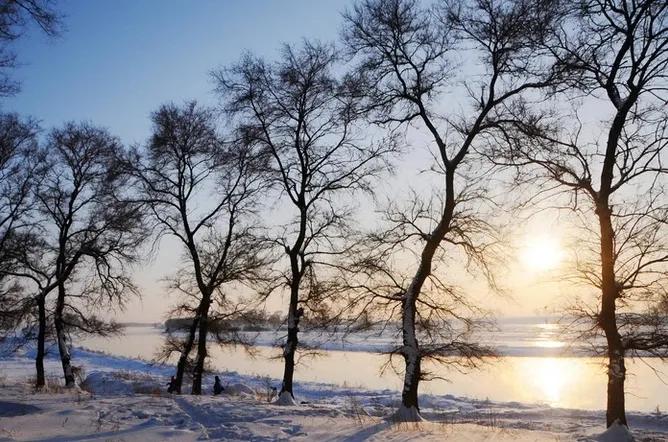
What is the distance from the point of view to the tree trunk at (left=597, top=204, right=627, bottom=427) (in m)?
12.3

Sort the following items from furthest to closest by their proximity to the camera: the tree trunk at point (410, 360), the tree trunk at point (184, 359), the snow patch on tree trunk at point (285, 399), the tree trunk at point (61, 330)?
the tree trunk at point (61, 330), the tree trunk at point (184, 359), the snow patch on tree trunk at point (285, 399), the tree trunk at point (410, 360)

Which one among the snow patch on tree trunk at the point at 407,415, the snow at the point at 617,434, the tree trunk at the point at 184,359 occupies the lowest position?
the snow at the point at 617,434

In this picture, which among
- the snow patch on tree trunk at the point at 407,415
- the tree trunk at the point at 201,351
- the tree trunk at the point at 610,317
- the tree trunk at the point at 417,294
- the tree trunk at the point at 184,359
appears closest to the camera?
the snow patch on tree trunk at the point at 407,415

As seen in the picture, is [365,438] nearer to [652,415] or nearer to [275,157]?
[275,157]

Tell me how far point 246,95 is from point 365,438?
36.5 ft

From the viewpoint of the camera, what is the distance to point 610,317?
41.0ft

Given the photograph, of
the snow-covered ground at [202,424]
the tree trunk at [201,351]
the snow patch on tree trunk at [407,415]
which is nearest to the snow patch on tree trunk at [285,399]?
the snow-covered ground at [202,424]

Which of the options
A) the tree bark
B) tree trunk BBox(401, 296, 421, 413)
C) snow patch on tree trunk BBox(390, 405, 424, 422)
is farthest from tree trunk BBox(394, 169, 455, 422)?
the tree bark

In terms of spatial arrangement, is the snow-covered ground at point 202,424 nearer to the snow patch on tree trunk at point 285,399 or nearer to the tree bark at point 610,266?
the tree bark at point 610,266

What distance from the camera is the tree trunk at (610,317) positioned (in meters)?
12.3

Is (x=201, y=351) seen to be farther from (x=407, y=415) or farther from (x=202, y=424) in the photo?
(x=407, y=415)

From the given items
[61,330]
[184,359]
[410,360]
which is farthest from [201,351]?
[410,360]

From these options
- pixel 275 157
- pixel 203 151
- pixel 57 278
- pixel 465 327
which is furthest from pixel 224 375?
pixel 465 327

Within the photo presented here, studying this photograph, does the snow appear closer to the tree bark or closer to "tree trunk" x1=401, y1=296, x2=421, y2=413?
the tree bark
